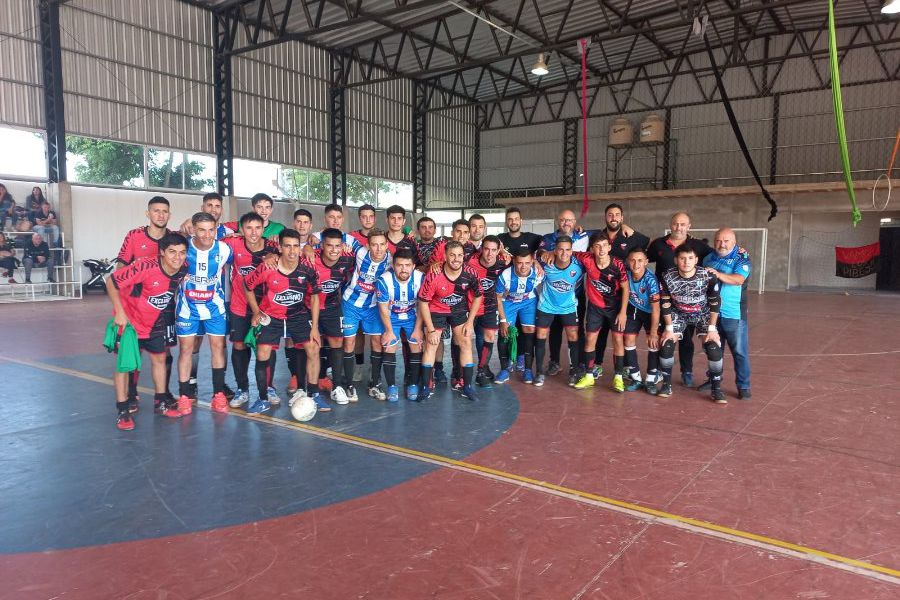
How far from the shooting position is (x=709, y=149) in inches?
913

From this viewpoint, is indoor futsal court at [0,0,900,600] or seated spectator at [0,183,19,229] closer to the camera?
indoor futsal court at [0,0,900,600]

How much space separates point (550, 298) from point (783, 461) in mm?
2782

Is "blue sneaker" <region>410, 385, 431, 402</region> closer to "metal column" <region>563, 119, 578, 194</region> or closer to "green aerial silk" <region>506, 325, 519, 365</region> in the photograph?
"green aerial silk" <region>506, 325, 519, 365</region>

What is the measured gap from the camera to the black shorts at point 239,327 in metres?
5.30

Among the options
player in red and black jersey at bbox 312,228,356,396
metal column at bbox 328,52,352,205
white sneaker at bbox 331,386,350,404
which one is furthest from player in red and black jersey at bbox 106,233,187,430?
metal column at bbox 328,52,352,205

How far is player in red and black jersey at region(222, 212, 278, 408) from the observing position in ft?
17.2

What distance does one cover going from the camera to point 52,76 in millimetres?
15031

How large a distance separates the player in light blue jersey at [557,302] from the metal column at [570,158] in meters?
21.1

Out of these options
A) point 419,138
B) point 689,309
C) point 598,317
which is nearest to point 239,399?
point 598,317

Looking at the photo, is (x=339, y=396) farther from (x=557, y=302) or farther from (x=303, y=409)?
(x=557, y=302)

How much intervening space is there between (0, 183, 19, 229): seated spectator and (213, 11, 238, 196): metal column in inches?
221

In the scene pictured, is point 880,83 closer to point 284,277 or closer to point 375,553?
point 284,277

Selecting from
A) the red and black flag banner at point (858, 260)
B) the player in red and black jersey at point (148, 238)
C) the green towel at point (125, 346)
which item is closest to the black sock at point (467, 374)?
the green towel at point (125, 346)

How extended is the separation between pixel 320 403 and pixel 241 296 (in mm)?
1206
